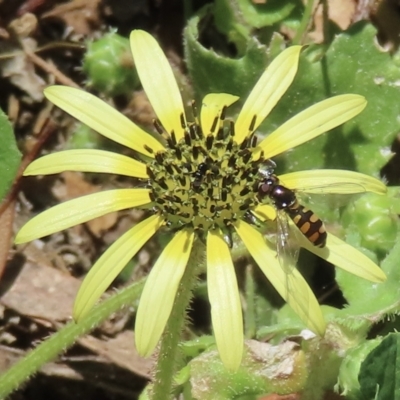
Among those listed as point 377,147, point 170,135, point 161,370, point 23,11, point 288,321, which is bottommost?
point 161,370

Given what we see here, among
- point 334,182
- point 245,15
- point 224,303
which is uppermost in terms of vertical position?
point 245,15

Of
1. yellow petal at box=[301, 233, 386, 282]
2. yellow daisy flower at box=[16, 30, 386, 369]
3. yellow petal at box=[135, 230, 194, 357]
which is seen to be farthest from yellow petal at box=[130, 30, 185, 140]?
yellow petal at box=[301, 233, 386, 282]

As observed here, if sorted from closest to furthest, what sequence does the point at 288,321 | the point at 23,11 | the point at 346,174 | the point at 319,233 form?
1. the point at 319,233
2. the point at 346,174
3. the point at 288,321
4. the point at 23,11

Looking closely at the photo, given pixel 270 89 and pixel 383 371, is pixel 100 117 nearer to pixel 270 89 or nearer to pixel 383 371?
pixel 270 89

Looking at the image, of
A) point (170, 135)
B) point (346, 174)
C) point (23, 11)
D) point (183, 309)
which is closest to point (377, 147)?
point (346, 174)

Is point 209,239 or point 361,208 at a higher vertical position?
point 361,208

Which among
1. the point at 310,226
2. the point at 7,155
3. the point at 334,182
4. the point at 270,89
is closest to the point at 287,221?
the point at 310,226

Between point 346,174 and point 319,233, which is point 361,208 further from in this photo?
point 319,233
